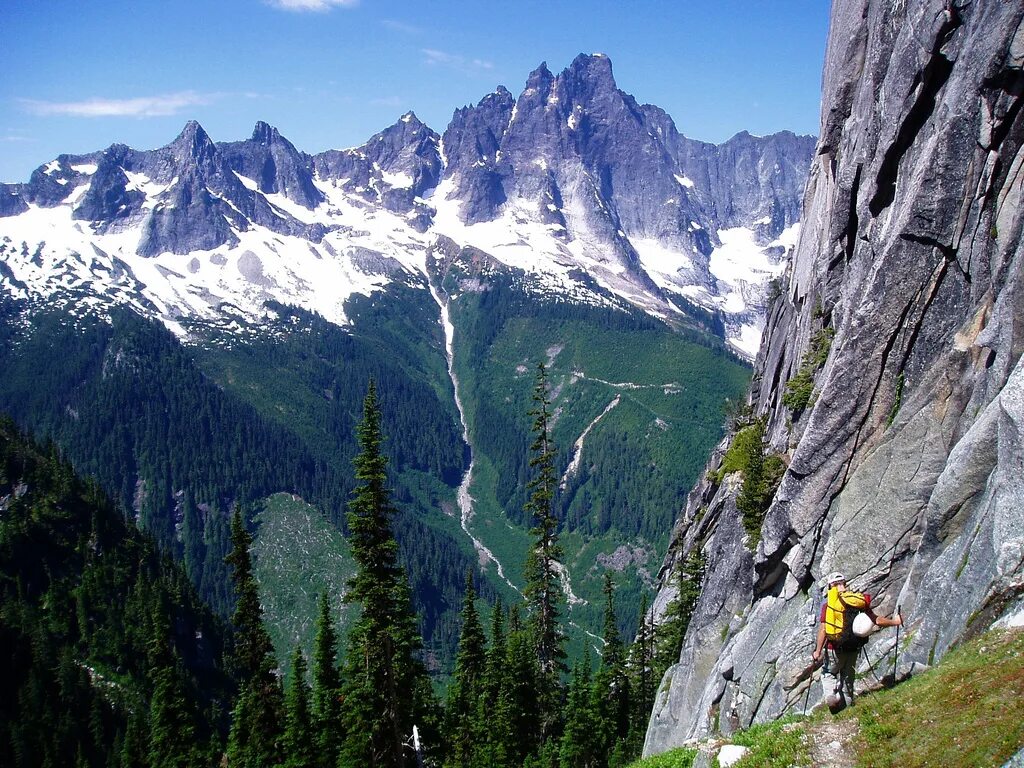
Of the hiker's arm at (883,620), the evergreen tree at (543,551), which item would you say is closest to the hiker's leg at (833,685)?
the hiker's arm at (883,620)

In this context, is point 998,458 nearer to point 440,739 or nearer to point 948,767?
point 948,767

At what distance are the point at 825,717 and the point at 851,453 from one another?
11429 millimetres

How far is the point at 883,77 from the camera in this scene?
1238 inches

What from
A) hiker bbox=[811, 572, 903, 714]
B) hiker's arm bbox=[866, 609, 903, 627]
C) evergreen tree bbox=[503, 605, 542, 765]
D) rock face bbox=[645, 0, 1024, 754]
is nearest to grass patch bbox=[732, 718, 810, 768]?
hiker bbox=[811, 572, 903, 714]

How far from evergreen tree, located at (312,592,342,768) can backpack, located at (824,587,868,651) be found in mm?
39511

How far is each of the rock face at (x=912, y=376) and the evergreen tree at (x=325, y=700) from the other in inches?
1046

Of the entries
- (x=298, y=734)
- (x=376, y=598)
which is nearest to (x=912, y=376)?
(x=376, y=598)

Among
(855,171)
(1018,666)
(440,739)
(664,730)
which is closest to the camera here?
(1018,666)

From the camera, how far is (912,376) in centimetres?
2517

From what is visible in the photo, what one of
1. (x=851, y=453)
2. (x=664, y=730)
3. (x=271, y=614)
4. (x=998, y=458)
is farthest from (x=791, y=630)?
(x=271, y=614)

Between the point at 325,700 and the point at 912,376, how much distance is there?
4416 cm

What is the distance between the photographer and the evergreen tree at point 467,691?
187 ft

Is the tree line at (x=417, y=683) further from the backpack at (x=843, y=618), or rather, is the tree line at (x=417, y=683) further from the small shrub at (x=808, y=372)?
the backpack at (x=843, y=618)

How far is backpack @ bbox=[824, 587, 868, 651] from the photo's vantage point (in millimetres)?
17719
